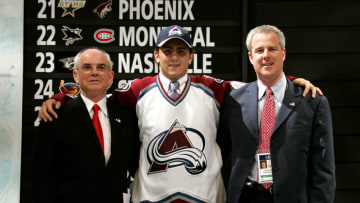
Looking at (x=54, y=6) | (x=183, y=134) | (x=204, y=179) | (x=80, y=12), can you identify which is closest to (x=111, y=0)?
(x=80, y=12)

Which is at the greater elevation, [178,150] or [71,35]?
[71,35]

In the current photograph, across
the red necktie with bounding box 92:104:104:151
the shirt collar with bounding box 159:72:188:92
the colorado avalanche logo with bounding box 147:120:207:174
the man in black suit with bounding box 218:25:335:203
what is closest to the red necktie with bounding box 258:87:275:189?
the man in black suit with bounding box 218:25:335:203

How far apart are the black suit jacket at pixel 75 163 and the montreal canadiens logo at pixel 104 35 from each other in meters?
1.16

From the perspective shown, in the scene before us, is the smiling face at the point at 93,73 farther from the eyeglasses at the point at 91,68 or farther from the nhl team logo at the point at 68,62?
the nhl team logo at the point at 68,62

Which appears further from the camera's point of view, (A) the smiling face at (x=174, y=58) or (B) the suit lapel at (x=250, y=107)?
(A) the smiling face at (x=174, y=58)

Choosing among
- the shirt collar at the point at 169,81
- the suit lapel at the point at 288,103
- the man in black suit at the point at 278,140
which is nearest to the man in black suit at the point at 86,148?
the shirt collar at the point at 169,81

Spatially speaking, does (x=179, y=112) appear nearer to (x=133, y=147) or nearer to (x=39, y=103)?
(x=133, y=147)

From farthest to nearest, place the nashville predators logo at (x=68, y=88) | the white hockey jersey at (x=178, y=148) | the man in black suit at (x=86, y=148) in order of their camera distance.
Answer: the nashville predators logo at (x=68, y=88)
the white hockey jersey at (x=178, y=148)
the man in black suit at (x=86, y=148)

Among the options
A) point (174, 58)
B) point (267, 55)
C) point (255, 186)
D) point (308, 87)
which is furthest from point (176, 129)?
point (308, 87)

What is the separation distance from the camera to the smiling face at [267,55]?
2.09 m

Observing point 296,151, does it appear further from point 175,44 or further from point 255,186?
point 175,44

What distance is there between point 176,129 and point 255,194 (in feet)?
1.89

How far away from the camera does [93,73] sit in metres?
2.21

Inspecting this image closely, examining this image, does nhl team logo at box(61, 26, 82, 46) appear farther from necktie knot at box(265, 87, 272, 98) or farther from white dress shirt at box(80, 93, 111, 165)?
necktie knot at box(265, 87, 272, 98)
